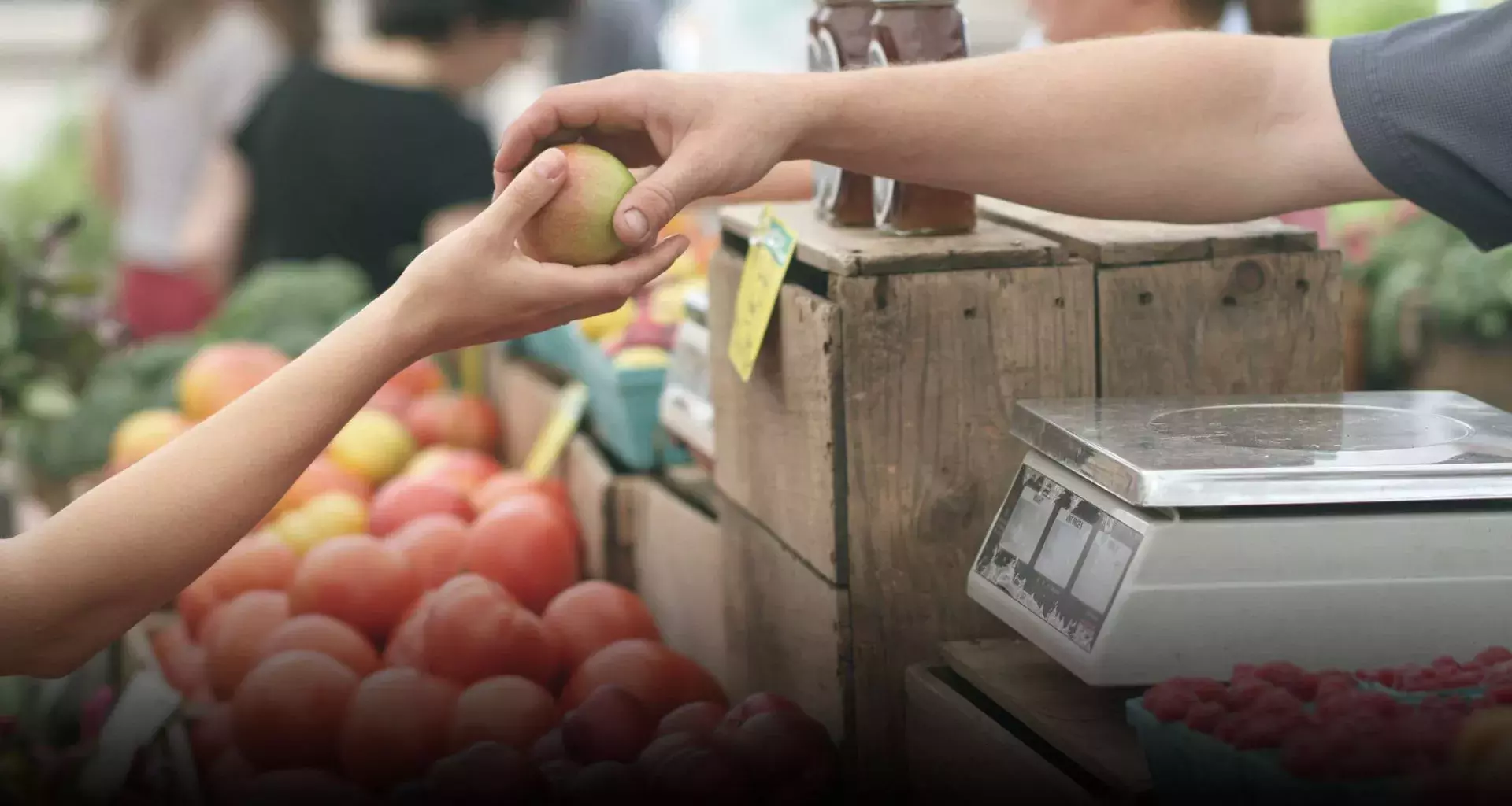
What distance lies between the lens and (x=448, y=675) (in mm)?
1642

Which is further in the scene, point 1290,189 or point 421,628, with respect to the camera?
point 421,628

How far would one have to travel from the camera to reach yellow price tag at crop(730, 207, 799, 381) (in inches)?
57.9

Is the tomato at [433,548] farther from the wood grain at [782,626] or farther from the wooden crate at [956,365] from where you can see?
the wooden crate at [956,365]

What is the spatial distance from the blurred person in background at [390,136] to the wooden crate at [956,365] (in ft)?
7.07

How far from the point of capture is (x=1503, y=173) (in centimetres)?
132

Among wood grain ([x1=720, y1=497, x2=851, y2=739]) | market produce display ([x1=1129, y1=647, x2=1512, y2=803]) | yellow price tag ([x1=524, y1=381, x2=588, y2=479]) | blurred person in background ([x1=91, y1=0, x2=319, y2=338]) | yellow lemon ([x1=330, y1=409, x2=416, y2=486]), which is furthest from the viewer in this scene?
blurred person in background ([x1=91, y1=0, x2=319, y2=338])

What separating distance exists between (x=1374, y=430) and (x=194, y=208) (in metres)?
3.91

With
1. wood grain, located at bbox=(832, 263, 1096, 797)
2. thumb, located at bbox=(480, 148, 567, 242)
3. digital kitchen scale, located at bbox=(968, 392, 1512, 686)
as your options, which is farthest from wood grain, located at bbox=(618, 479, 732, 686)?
digital kitchen scale, located at bbox=(968, 392, 1512, 686)

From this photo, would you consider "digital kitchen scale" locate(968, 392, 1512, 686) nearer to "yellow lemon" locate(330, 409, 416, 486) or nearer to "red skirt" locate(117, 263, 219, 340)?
"yellow lemon" locate(330, 409, 416, 486)

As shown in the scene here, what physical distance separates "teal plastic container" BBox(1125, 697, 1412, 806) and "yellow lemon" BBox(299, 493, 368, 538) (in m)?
1.48

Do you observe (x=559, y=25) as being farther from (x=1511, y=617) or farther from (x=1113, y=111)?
(x=1511, y=617)

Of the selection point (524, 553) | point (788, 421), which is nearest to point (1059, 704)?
point (788, 421)

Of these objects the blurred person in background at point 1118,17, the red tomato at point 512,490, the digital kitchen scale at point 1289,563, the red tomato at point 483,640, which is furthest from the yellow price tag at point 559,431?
the digital kitchen scale at point 1289,563

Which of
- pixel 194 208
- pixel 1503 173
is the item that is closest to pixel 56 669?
pixel 1503 173
